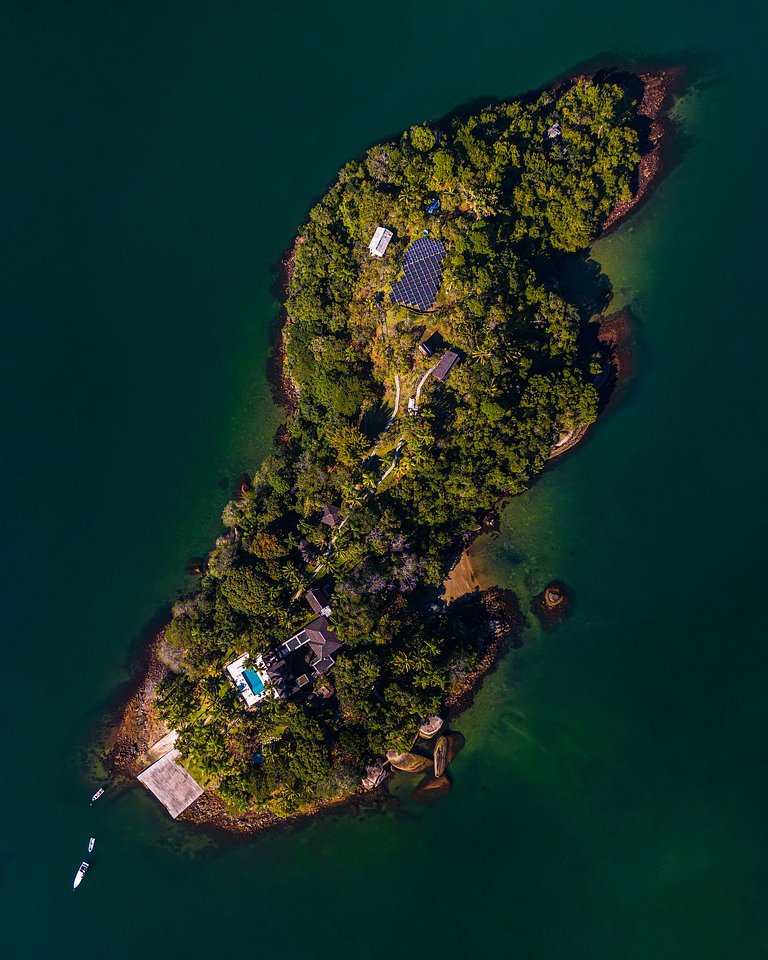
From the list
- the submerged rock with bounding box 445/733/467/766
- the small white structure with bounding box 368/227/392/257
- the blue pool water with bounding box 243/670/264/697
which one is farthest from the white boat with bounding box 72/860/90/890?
the small white structure with bounding box 368/227/392/257

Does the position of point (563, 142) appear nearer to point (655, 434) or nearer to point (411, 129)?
point (411, 129)

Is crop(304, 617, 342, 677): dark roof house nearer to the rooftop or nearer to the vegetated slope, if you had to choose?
the rooftop

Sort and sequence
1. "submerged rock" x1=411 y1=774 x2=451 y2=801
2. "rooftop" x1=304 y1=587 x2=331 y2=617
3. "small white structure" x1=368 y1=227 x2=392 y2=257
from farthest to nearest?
"submerged rock" x1=411 y1=774 x2=451 y2=801
"small white structure" x1=368 y1=227 x2=392 y2=257
"rooftop" x1=304 y1=587 x2=331 y2=617

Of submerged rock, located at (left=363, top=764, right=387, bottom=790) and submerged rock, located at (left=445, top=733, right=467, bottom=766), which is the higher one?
submerged rock, located at (left=363, top=764, right=387, bottom=790)

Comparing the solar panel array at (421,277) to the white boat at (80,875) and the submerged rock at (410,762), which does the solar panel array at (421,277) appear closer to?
the submerged rock at (410,762)

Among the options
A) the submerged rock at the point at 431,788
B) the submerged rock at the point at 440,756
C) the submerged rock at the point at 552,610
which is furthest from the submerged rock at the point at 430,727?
the submerged rock at the point at 552,610

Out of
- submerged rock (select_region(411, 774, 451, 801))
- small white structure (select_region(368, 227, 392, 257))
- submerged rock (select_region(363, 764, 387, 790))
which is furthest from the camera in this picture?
submerged rock (select_region(411, 774, 451, 801))
